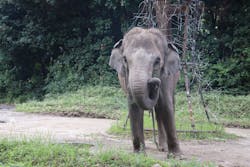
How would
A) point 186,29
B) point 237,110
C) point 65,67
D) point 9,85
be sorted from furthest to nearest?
point 9,85
point 65,67
point 237,110
point 186,29

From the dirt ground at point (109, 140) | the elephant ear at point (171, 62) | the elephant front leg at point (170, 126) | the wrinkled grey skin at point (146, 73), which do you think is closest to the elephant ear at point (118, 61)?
the wrinkled grey skin at point (146, 73)

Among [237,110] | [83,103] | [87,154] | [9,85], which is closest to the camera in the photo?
[87,154]

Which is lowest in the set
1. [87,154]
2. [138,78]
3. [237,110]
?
[237,110]

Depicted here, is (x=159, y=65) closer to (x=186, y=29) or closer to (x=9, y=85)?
(x=186, y=29)

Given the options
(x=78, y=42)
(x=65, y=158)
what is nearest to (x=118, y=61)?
(x=65, y=158)

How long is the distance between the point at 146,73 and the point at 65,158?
1.49 metres

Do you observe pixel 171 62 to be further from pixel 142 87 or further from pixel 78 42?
pixel 78 42

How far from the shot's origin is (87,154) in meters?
5.88

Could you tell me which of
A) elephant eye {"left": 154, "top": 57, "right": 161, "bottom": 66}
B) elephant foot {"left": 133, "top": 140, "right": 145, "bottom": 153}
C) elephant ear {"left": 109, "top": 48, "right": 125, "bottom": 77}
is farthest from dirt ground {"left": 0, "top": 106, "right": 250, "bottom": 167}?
elephant eye {"left": 154, "top": 57, "right": 161, "bottom": 66}

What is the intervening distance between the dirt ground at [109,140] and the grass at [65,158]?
3.11ft

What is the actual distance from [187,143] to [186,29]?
250 centimetres

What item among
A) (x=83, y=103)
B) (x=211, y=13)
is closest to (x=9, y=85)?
(x=83, y=103)

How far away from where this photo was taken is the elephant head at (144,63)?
5480 mm

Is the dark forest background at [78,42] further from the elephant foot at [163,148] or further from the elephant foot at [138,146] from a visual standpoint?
the elephant foot at [138,146]
